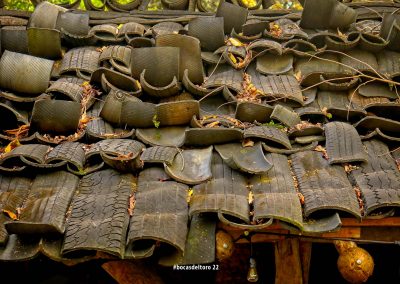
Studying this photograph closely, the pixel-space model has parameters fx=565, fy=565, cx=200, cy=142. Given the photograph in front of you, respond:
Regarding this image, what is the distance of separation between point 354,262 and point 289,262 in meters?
0.88

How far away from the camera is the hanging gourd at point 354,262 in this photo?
392cm

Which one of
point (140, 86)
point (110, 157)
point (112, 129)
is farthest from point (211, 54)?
point (110, 157)

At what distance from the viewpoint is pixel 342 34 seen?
525 cm

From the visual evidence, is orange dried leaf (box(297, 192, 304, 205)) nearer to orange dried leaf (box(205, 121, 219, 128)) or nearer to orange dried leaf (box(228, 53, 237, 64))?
orange dried leaf (box(205, 121, 219, 128))

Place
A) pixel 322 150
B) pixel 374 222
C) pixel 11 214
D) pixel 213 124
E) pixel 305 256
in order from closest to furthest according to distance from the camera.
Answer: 1. pixel 11 214
2. pixel 374 222
3. pixel 322 150
4. pixel 213 124
5. pixel 305 256

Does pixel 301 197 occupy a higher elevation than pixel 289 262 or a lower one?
higher

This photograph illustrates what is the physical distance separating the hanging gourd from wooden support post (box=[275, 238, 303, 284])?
0.71m

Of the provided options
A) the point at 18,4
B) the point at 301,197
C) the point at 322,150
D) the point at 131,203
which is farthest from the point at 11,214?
the point at 18,4

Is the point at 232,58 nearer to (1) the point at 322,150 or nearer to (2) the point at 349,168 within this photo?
(1) the point at 322,150

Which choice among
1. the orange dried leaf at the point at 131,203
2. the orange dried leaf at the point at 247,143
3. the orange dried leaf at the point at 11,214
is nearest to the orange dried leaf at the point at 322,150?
the orange dried leaf at the point at 247,143

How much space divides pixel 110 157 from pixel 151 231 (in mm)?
739

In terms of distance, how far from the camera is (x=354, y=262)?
392 centimetres

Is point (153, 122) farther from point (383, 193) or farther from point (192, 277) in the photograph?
point (192, 277)

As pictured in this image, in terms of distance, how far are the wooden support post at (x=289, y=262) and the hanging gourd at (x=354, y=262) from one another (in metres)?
0.71
